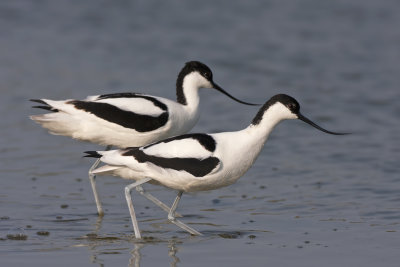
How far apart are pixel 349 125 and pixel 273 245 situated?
5127 mm

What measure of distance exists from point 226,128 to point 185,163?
447 centimetres

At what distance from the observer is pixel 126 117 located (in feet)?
26.3

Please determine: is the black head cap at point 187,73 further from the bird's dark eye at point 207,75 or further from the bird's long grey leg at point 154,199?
the bird's long grey leg at point 154,199

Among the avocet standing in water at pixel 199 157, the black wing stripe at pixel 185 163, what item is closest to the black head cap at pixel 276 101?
the avocet standing in water at pixel 199 157

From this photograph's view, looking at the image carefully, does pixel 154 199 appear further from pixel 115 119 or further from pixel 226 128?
pixel 226 128

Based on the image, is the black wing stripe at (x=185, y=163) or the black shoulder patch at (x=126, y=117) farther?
the black shoulder patch at (x=126, y=117)

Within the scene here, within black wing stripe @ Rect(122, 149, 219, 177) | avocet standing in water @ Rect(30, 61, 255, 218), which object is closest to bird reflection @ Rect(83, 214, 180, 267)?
black wing stripe @ Rect(122, 149, 219, 177)

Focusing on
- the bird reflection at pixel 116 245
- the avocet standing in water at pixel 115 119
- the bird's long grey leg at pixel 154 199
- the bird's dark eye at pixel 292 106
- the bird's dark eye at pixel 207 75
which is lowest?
the bird reflection at pixel 116 245

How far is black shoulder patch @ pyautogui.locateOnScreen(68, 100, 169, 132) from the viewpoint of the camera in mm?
8016

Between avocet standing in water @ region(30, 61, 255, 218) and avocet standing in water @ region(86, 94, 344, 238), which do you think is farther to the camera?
avocet standing in water @ region(30, 61, 255, 218)

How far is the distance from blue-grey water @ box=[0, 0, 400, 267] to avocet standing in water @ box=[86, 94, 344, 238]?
1.64ft

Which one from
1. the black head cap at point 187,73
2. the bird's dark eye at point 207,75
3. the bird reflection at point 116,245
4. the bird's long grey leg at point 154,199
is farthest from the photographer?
the bird's dark eye at point 207,75

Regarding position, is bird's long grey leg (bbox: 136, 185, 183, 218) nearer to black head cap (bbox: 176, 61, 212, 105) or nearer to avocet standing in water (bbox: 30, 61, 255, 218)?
avocet standing in water (bbox: 30, 61, 255, 218)

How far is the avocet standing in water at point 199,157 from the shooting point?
6.75 metres
